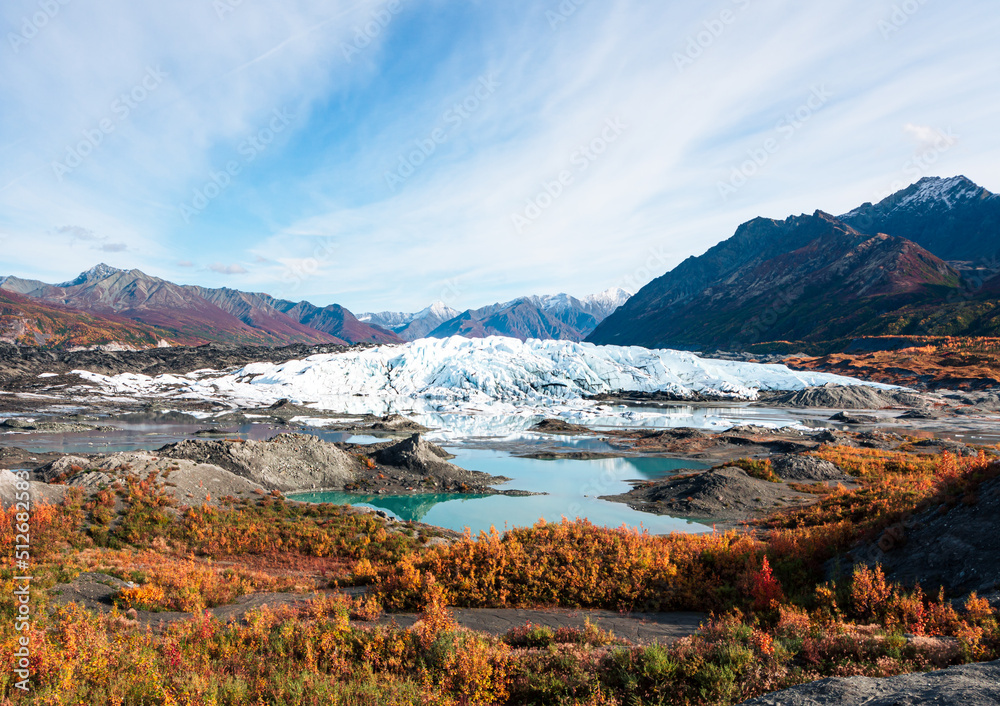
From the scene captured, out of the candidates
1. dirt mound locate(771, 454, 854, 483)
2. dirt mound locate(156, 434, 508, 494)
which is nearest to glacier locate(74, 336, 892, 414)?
dirt mound locate(156, 434, 508, 494)

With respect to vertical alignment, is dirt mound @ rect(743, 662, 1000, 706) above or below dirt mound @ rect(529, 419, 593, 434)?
above

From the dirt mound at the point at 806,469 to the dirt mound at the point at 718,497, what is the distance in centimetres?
270

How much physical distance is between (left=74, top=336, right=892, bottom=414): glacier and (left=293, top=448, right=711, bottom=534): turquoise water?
35.3 m

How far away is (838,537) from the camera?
12.6m

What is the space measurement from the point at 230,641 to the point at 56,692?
2407 mm

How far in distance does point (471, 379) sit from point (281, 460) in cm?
5376

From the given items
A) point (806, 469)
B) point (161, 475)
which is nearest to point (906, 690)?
point (161, 475)

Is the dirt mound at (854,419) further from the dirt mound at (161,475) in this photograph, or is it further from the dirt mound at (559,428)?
the dirt mound at (161,475)

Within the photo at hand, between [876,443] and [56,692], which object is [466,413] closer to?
[876,443]

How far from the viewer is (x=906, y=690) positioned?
5086mm

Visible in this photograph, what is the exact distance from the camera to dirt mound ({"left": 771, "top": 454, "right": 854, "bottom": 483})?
105ft

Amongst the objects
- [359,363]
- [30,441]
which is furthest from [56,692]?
[359,363]
